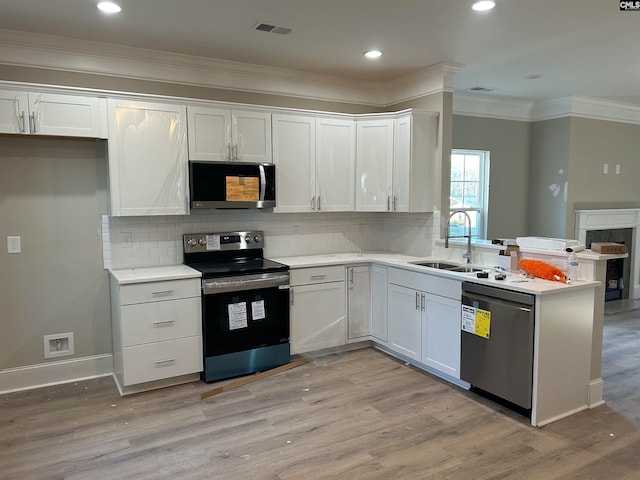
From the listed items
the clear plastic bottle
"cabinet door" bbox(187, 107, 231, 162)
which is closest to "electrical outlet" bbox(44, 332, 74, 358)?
"cabinet door" bbox(187, 107, 231, 162)

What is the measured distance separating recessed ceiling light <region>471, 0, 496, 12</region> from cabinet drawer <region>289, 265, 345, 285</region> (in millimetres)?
2295

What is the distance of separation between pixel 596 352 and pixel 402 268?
5.05ft

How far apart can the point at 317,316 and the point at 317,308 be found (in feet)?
0.24

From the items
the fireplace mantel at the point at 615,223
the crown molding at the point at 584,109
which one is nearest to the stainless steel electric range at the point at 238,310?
the fireplace mantel at the point at 615,223

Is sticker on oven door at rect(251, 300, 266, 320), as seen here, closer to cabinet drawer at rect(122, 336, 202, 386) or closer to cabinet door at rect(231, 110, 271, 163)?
cabinet drawer at rect(122, 336, 202, 386)

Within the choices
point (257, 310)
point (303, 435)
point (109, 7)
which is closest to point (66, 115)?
point (109, 7)

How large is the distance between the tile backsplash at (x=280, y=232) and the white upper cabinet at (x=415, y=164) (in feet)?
0.81

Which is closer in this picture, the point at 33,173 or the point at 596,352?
the point at 596,352

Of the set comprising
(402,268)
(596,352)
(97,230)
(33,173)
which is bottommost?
(596,352)

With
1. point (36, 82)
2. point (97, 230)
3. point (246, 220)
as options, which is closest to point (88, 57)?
point (36, 82)

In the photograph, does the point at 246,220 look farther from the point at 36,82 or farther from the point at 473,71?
the point at 473,71

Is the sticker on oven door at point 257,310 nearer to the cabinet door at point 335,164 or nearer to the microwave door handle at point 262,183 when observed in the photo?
the microwave door handle at point 262,183

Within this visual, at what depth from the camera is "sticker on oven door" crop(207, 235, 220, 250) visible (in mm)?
4133

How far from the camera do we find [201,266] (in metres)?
3.93
